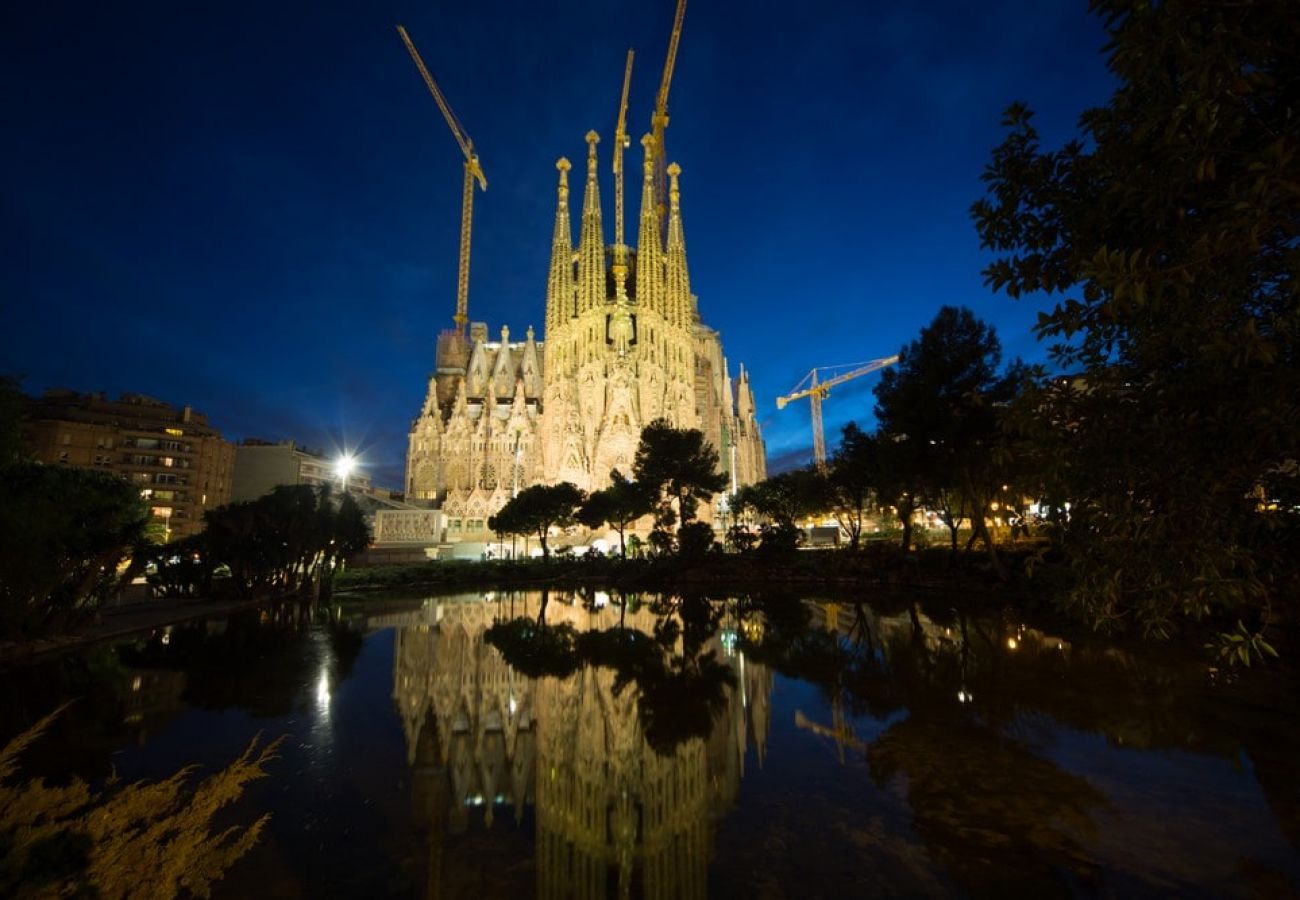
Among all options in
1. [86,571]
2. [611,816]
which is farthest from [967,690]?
[86,571]

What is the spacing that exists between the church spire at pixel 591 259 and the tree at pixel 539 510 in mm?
33501

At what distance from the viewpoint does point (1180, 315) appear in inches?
164

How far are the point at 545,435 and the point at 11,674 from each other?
55.3m

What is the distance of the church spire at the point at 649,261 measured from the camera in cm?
7019

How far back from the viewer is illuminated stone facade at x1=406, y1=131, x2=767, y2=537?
64.8m

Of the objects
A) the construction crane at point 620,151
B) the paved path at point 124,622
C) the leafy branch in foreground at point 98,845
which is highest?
the construction crane at point 620,151

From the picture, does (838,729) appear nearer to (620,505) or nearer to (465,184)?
(620,505)

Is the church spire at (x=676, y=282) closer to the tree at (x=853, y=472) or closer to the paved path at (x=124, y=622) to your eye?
the tree at (x=853, y=472)

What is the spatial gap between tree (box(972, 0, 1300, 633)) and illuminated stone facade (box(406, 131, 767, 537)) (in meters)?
58.2

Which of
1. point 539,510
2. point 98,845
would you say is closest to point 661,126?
point 539,510

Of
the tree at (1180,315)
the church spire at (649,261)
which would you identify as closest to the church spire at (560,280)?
the church spire at (649,261)

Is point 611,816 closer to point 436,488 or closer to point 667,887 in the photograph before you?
point 667,887

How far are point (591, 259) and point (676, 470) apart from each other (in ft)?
141

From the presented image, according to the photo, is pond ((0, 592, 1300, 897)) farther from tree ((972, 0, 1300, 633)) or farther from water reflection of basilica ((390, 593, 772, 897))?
tree ((972, 0, 1300, 633))
